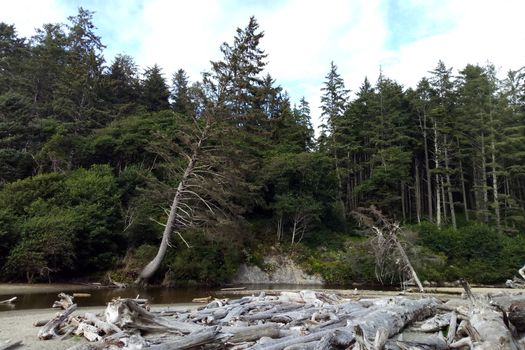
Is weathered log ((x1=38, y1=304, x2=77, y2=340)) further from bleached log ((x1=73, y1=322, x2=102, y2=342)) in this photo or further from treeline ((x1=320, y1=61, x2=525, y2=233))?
treeline ((x1=320, y1=61, x2=525, y2=233))

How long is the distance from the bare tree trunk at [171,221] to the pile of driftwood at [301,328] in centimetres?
1187

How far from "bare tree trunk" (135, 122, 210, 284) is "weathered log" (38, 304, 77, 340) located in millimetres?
13901

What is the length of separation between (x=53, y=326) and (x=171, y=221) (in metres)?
15.3

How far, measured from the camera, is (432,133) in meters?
40.9

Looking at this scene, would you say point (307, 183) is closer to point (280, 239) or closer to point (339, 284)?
point (280, 239)

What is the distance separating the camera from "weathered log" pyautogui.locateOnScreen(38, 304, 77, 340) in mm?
7613

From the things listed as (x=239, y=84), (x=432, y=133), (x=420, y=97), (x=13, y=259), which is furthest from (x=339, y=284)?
(x=420, y=97)

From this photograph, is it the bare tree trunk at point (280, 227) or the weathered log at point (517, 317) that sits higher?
the bare tree trunk at point (280, 227)

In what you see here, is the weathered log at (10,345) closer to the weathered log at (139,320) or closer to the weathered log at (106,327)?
the weathered log at (106,327)

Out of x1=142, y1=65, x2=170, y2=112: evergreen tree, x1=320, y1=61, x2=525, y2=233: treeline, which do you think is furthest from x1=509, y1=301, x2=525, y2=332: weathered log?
x1=142, y1=65, x2=170, y2=112: evergreen tree

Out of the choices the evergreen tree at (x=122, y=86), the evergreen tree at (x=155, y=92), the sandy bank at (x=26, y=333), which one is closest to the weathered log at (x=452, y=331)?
the sandy bank at (x=26, y=333)

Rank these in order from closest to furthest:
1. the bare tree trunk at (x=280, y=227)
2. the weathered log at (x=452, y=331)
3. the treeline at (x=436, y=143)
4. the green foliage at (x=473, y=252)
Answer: the weathered log at (x=452, y=331)
the green foliage at (x=473, y=252)
the bare tree trunk at (x=280, y=227)
the treeline at (x=436, y=143)

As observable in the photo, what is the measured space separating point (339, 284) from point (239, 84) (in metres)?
16.5

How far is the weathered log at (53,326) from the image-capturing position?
25.0ft
